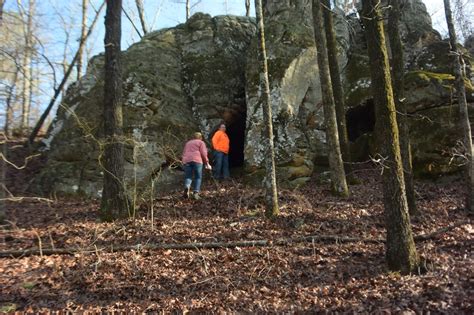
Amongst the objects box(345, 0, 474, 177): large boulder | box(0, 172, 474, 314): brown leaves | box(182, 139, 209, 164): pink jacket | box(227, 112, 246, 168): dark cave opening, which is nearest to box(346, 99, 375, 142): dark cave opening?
box(345, 0, 474, 177): large boulder

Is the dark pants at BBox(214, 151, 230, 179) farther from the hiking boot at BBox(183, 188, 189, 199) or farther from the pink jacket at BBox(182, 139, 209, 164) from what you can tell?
the hiking boot at BBox(183, 188, 189, 199)

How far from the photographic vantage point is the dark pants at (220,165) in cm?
1342

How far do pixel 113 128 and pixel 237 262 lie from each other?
4.69m

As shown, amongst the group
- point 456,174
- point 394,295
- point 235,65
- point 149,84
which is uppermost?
point 235,65

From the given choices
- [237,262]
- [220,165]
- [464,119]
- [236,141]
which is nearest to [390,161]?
[237,262]

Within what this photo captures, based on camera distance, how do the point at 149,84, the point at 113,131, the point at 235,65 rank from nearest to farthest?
the point at 113,131 < the point at 149,84 < the point at 235,65

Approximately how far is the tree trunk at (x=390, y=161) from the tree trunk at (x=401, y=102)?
283 centimetres

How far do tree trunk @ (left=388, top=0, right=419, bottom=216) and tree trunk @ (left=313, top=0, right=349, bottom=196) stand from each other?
2086 mm

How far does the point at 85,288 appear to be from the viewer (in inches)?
245

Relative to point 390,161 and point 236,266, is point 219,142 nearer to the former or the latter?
point 236,266

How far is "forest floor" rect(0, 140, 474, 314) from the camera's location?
568 cm

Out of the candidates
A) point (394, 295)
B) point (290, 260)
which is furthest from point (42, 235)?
point (394, 295)

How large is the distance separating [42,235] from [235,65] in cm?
1012

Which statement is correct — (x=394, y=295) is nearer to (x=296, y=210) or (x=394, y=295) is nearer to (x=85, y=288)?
(x=296, y=210)
